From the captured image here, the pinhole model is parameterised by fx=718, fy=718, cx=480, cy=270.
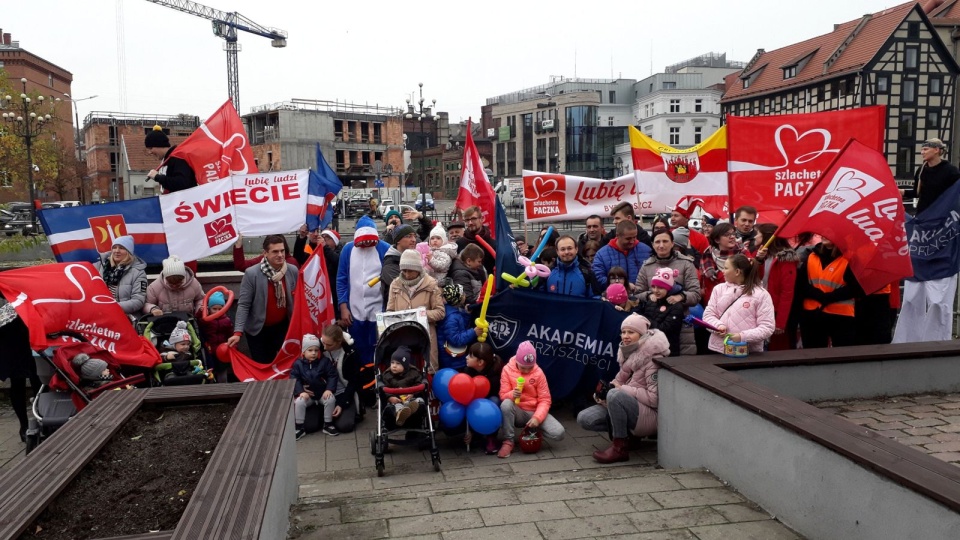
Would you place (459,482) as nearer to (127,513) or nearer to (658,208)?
(127,513)

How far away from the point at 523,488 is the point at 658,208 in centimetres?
614

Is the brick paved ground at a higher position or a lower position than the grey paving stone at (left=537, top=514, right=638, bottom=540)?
higher

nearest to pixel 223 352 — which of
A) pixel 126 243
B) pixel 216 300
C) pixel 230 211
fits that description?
pixel 216 300

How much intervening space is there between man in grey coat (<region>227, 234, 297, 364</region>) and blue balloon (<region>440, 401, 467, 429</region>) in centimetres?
252

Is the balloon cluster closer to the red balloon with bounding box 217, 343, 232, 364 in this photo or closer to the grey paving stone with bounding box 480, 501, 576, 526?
the grey paving stone with bounding box 480, 501, 576, 526

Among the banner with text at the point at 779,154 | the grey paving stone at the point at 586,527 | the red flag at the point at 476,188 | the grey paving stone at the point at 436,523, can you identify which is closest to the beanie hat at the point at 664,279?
the banner with text at the point at 779,154

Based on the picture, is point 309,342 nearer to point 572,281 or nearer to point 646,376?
point 572,281

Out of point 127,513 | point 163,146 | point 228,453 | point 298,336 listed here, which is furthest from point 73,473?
point 163,146

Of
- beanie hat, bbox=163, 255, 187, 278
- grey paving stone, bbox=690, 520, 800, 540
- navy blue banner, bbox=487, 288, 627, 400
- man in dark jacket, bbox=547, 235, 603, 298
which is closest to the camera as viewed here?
grey paving stone, bbox=690, 520, 800, 540

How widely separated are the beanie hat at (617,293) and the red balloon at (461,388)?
5.80 feet

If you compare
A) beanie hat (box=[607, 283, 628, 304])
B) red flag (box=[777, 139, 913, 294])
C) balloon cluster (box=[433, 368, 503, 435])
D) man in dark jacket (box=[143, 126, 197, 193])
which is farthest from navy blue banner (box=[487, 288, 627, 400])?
man in dark jacket (box=[143, 126, 197, 193])

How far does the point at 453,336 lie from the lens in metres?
7.19

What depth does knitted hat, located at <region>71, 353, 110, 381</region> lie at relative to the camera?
6.50 m

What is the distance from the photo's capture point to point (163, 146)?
28.9 feet
